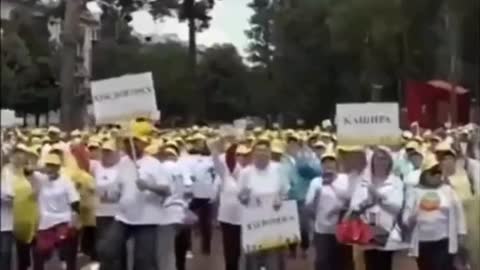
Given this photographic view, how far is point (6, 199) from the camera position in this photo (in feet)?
35.9

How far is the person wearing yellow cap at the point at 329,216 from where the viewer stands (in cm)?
1564

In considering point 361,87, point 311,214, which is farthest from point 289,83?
point 311,214

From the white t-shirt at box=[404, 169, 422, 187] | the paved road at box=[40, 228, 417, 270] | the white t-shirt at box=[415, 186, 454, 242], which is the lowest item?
the paved road at box=[40, 228, 417, 270]

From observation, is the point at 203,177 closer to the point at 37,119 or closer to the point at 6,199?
the point at 6,199

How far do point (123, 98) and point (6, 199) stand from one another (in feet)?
11.3

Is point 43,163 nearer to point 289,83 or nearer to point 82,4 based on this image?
point 82,4

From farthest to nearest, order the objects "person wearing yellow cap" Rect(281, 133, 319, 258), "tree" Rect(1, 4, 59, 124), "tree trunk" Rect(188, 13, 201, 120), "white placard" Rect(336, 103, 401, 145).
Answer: "tree trunk" Rect(188, 13, 201, 120) → "person wearing yellow cap" Rect(281, 133, 319, 258) → "tree" Rect(1, 4, 59, 124) → "white placard" Rect(336, 103, 401, 145)

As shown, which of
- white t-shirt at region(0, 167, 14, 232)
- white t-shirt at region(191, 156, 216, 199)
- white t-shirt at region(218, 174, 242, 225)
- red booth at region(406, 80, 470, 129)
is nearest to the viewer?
white t-shirt at region(0, 167, 14, 232)

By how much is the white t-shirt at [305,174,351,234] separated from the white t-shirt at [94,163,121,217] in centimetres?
199

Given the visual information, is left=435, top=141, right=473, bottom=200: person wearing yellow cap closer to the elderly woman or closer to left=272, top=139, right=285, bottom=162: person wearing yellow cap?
the elderly woman

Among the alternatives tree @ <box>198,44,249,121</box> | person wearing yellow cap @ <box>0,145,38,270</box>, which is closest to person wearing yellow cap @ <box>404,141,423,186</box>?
person wearing yellow cap @ <box>0,145,38,270</box>

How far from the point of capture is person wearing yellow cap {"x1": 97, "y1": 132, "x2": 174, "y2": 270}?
14945mm

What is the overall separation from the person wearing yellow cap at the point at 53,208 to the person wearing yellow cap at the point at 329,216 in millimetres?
2381

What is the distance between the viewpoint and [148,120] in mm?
15000
